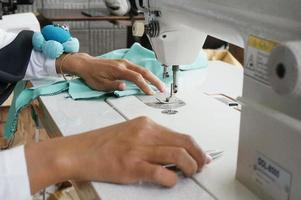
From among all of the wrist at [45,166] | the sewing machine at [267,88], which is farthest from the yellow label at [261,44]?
the wrist at [45,166]

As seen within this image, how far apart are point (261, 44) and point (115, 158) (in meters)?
0.30

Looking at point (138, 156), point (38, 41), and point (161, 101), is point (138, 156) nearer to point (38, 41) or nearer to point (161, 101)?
point (161, 101)

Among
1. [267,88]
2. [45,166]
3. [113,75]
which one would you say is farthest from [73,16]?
[267,88]

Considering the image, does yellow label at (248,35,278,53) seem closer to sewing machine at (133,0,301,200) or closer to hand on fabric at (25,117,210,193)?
sewing machine at (133,0,301,200)

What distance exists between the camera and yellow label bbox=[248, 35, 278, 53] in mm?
621

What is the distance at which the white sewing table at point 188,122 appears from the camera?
71cm

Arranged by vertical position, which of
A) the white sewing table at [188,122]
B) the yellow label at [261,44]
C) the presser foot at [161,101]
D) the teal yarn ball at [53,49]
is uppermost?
the yellow label at [261,44]

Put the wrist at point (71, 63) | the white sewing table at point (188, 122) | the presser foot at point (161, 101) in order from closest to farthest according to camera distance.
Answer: the white sewing table at point (188, 122) < the presser foot at point (161, 101) < the wrist at point (71, 63)

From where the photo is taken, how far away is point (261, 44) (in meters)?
0.64

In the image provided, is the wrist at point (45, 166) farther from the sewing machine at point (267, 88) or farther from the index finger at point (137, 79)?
the index finger at point (137, 79)

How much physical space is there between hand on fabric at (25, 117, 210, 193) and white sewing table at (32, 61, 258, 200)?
0.02 m

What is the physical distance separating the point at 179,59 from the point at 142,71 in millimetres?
135

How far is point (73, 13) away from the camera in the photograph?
10.9 feet

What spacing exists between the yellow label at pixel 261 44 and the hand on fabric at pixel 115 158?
201 mm
